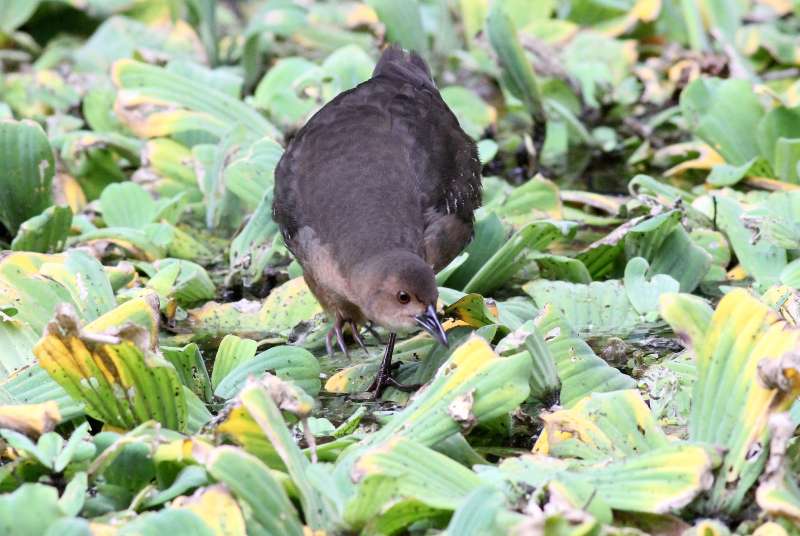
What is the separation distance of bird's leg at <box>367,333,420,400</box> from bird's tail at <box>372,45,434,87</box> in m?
1.41

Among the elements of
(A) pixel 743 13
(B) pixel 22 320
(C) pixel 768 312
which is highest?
(C) pixel 768 312

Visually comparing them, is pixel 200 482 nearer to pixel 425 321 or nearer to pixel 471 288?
pixel 425 321

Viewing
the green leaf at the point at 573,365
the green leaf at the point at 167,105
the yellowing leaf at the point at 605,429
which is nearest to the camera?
the yellowing leaf at the point at 605,429

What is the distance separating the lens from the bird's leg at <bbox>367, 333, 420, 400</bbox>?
13.5 feet

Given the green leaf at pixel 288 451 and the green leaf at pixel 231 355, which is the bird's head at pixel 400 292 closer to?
the green leaf at pixel 231 355

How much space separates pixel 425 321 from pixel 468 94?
2.81 m

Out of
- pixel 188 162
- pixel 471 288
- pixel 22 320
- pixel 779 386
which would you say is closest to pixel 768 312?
pixel 779 386

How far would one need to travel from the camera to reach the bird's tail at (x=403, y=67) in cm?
534

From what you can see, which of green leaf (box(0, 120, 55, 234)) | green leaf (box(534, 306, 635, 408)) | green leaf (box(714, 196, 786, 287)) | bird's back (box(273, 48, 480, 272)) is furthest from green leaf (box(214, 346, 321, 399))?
green leaf (box(714, 196, 786, 287))

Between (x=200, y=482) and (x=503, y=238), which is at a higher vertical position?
(x=200, y=482)

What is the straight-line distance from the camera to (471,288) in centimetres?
474

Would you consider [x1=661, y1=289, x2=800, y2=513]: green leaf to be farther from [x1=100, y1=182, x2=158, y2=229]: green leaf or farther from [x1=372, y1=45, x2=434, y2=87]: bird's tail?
[x1=100, y1=182, x2=158, y2=229]: green leaf

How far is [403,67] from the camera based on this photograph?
5.42 meters

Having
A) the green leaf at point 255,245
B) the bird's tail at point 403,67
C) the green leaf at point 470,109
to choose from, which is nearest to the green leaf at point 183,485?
the green leaf at point 255,245
